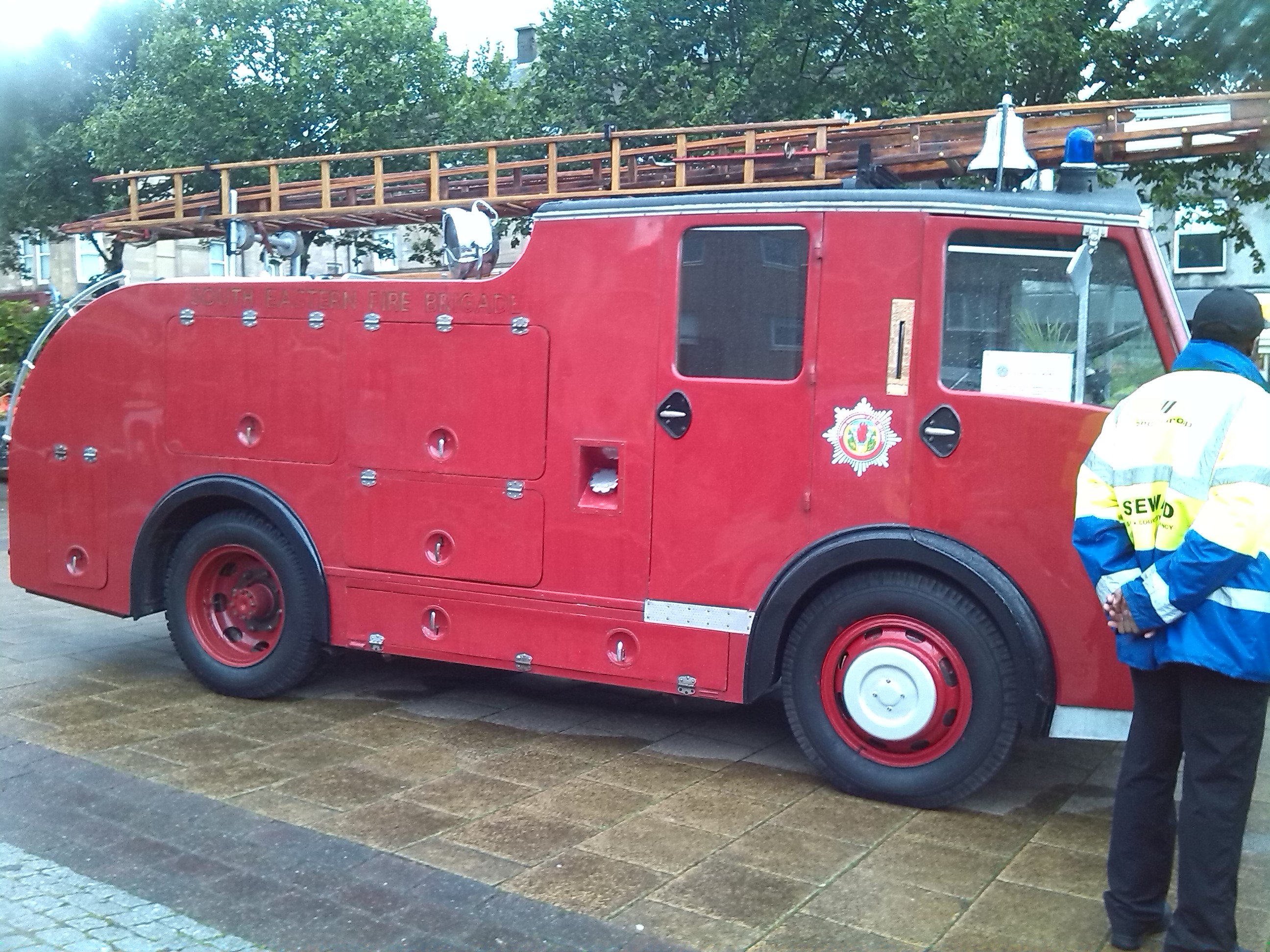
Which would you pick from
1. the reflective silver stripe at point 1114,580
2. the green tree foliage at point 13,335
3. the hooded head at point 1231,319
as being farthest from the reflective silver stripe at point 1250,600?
the green tree foliage at point 13,335

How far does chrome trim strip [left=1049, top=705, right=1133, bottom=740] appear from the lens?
4477 mm

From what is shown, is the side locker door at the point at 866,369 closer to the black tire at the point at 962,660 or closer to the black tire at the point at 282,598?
the black tire at the point at 962,660

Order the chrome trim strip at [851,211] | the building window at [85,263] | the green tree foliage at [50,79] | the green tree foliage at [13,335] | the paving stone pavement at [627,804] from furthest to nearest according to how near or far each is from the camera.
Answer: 1. the building window at [85,263]
2. the green tree foliage at [13,335]
3. the chrome trim strip at [851,211]
4. the paving stone pavement at [627,804]
5. the green tree foliage at [50,79]

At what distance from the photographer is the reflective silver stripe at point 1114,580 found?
335cm

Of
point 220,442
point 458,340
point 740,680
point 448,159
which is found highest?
point 448,159

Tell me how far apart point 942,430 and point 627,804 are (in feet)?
6.31

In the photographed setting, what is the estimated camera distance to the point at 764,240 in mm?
5039

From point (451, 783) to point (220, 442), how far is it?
2.35m

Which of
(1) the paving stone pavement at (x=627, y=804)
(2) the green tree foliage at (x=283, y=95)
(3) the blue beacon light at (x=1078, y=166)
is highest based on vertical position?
(2) the green tree foliage at (x=283, y=95)

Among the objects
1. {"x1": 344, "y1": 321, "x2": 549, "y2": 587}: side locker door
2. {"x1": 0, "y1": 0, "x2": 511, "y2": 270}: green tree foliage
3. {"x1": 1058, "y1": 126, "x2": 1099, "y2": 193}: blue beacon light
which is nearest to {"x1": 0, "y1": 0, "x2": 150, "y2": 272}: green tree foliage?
{"x1": 344, "y1": 321, "x2": 549, "y2": 587}: side locker door

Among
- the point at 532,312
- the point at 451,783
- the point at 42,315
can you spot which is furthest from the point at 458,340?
the point at 42,315

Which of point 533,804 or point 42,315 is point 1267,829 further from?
point 42,315

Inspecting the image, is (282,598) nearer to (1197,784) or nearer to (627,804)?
(627,804)

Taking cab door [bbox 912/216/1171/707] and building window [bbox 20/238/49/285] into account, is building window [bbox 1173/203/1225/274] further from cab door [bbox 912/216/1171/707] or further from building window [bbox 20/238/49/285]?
building window [bbox 20/238/49/285]
